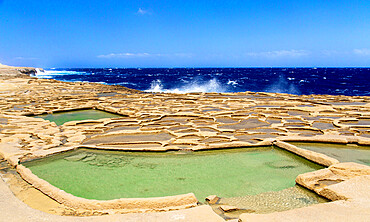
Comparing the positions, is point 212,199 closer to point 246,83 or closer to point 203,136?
point 203,136

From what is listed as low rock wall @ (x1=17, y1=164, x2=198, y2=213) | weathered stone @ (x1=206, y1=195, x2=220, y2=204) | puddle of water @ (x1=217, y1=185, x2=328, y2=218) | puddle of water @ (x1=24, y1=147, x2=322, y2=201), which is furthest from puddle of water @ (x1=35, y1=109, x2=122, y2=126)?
puddle of water @ (x1=217, y1=185, x2=328, y2=218)

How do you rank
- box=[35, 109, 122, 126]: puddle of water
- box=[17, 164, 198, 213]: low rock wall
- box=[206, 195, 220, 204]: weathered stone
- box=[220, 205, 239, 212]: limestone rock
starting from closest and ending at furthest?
box=[17, 164, 198, 213]: low rock wall, box=[220, 205, 239, 212]: limestone rock, box=[206, 195, 220, 204]: weathered stone, box=[35, 109, 122, 126]: puddle of water

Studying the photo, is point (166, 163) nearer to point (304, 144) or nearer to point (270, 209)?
point (270, 209)

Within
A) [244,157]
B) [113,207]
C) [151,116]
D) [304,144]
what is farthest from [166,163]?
[151,116]

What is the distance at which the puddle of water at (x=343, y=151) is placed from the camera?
7.67 metres

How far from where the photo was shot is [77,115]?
14117 mm

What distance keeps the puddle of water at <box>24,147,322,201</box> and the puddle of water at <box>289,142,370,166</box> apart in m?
1.03

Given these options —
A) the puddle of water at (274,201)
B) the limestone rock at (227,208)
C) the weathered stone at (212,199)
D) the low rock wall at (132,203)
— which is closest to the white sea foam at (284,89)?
the puddle of water at (274,201)

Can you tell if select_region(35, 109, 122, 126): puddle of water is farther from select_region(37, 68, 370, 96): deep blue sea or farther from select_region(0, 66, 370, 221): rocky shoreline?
select_region(37, 68, 370, 96): deep blue sea

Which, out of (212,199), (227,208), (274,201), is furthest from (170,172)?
(274,201)

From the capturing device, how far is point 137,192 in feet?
18.9

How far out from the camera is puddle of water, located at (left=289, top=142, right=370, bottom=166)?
25.2 ft

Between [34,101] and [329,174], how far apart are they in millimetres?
17294

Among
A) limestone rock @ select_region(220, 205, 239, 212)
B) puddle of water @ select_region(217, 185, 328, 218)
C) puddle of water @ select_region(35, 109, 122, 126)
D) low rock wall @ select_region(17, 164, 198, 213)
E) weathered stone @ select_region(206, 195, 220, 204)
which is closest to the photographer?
low rock wall @ select_region(17, 164, 198, 213)
